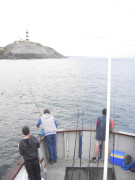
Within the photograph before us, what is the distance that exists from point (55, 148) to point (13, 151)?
6046 millimetres

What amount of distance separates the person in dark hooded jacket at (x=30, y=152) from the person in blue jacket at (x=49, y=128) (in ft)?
3.81

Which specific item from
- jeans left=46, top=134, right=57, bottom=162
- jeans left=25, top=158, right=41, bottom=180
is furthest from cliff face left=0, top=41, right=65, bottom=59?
jeans left=25, top=158, right=41, bottom=180

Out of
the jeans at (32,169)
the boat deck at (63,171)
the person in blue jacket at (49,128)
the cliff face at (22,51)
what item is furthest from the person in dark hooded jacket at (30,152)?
the cliff face at (22,51)

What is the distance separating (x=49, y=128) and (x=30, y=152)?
1295 mm

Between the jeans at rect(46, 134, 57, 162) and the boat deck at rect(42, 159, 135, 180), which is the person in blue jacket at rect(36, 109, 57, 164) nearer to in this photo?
the jeans at rect(46, 134, 57, 162)

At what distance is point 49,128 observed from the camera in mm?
4898

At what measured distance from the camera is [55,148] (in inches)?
205

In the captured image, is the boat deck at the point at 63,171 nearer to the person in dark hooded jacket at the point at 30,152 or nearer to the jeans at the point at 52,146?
the jeans at the point at 52,146

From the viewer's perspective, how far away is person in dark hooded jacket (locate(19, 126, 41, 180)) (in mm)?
3574

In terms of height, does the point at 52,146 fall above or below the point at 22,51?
below

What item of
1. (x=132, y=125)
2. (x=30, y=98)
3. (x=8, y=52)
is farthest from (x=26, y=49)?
(x=132, y=125)

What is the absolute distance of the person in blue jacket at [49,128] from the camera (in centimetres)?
485

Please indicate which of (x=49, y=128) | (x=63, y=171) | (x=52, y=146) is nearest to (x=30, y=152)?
(x=49, y=128)

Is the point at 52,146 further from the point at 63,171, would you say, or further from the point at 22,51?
the point at 22,51
